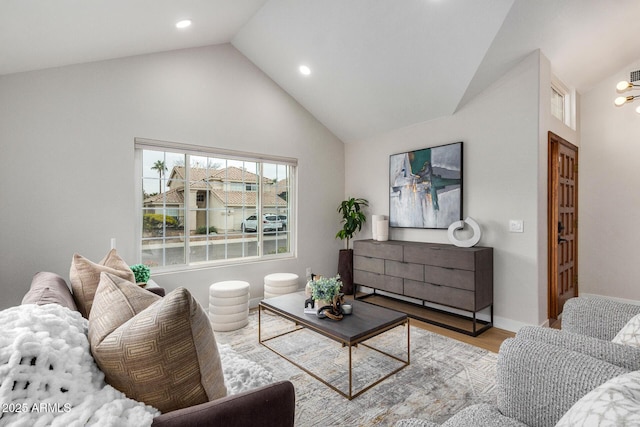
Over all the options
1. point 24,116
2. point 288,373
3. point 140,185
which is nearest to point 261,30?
point 140,185

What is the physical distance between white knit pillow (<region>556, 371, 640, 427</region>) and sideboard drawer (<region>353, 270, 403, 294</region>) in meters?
3.08

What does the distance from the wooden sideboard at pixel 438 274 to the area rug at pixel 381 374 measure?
420 millimetres

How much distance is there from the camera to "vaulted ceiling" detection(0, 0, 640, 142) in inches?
91.7

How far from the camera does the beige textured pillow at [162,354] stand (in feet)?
2.94

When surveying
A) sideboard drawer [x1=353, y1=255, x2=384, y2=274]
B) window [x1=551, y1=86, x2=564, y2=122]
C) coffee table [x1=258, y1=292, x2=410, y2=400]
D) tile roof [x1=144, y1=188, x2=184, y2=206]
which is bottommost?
coffee table [x1=258, y1=292, x2=410, y2=400]

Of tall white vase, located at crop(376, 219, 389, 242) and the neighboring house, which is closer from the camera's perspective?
the neighboring house

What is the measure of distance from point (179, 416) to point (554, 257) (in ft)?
12.4

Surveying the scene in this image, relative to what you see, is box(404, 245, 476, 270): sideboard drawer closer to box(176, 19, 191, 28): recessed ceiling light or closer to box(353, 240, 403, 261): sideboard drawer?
box(353, 240, 403, 261): sideboard drawer

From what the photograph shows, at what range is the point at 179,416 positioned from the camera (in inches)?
34.6

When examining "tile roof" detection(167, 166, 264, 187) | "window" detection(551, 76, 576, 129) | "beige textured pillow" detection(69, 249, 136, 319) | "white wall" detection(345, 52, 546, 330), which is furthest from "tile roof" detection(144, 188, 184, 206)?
"window" detection(551, 76, 576, 129)

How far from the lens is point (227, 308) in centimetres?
324

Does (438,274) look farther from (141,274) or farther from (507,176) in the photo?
(141,274)

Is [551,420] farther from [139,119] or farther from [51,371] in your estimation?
[139,119]

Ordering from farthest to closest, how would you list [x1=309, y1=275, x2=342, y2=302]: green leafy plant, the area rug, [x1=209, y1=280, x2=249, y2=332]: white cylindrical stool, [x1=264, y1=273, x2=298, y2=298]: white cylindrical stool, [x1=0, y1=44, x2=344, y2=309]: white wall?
[x1=264, y1=273, x2=298, y2=298]: white cylindrical stool → [x1=209, y1=280, x2=249, y2=332]: white cylindrical stool → [x1=0, y1=44, x2=344, y2=309]: white wall → [x1=309, y1=275, x2=342, y2=302]: green leafy plant → the area rug
